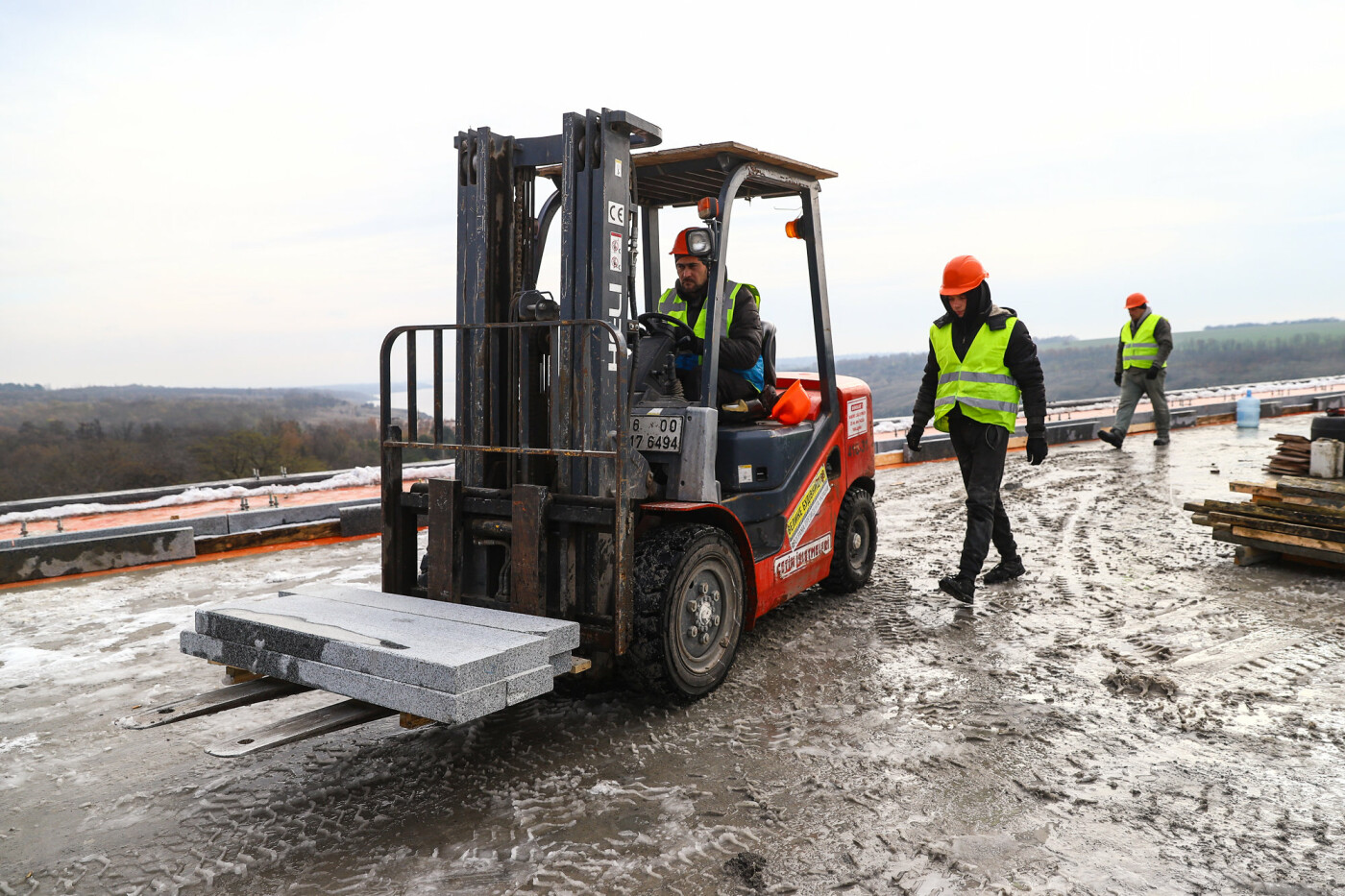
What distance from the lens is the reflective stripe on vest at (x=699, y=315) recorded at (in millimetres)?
4863

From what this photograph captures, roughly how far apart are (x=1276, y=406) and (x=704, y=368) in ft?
67.7

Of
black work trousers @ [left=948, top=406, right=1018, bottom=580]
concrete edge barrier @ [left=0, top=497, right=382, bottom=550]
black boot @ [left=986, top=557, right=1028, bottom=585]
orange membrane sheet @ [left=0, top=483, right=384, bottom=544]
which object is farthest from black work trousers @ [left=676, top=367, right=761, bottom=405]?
orange membrane sheet @ [left=0, top=483, right=384, bottom=544]

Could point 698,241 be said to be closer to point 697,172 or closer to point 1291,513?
point 697,172

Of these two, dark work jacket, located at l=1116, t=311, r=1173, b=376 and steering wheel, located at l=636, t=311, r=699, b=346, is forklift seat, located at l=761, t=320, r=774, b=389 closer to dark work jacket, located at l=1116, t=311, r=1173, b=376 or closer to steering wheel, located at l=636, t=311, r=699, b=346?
steering wheel, located at l=636, t=311, r=699, b=346

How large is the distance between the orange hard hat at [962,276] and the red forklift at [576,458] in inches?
62.5

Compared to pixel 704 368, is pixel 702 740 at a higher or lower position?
lower

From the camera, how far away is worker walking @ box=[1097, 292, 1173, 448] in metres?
13.0

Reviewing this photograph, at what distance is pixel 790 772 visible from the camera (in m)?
Answer: 3.49

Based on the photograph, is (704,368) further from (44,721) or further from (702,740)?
(44,721)

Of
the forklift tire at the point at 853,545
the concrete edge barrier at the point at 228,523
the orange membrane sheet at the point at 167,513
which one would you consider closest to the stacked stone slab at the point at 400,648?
the forklift tire at the point at 853,545

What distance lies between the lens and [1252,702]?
4145 mm

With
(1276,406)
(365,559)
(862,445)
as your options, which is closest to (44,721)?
(365,559)

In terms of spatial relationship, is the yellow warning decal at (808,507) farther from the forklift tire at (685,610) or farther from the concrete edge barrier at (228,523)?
the concrete edge barrier at (228,523)

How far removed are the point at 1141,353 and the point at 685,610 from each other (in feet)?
37.3
